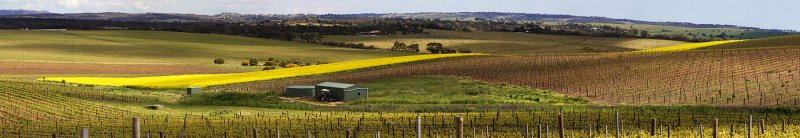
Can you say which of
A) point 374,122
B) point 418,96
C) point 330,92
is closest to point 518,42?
point 330,92

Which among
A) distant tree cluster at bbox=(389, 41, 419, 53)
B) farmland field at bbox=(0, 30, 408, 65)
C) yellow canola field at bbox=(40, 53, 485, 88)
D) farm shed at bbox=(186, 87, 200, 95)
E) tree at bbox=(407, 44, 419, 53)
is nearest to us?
Result: farm shed at bbox=(186, 87, 200, 95)

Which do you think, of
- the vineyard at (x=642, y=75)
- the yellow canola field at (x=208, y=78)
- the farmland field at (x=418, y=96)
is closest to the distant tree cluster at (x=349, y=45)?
the farmland field at (x=418, y=96)

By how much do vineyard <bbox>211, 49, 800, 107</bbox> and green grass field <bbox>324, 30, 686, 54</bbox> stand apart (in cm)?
4374

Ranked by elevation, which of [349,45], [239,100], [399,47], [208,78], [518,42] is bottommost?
[239,100]

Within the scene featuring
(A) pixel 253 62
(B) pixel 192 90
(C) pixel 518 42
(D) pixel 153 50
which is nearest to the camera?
(B) pixel 192 90

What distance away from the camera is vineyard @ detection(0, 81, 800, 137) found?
35.8 meters

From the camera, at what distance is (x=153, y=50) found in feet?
420

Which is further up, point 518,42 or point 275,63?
point 518,42

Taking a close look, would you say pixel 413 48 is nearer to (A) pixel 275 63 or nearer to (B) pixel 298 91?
(A) pixel 275 63

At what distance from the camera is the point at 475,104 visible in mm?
55969

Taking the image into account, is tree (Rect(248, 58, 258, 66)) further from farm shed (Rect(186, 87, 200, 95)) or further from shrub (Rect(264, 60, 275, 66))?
farm shed (Rect(186, 87, 200, 95))

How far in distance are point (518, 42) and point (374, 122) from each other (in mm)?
105469

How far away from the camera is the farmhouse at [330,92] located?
62.8m

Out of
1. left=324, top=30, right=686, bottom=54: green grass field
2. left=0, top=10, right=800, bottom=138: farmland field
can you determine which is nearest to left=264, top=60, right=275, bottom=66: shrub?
left=0, top=10, right=800, bottom=138: farmland field
